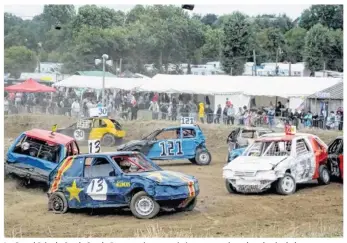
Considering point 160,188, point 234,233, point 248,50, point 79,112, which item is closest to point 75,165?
point 160,188

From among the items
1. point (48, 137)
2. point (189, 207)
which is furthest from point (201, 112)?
point (189, 207)

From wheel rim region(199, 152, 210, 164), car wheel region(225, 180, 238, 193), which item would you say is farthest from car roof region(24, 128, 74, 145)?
wheel rim region(199, 152, 210, 164)

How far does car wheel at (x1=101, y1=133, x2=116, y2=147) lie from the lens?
72.4 ft

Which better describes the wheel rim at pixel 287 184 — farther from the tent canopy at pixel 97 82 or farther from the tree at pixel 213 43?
the tent canopy at pixel 97 82

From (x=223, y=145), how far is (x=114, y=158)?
10.7m

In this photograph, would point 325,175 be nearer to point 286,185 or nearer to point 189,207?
point 286,185

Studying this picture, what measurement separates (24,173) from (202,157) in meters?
6.12

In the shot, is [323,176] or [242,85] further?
[242,85]

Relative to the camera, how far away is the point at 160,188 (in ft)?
40.9

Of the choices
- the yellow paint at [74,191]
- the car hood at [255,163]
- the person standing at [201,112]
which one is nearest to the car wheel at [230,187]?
the car hood at [255,163]

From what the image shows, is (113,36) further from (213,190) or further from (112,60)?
(213,190)

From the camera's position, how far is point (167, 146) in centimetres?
1986

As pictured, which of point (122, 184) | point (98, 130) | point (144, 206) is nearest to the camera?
point (144, 206)

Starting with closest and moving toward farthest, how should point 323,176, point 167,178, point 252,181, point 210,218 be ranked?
point 167,178 → point 210,218 → point 252,181 → point 323,176
